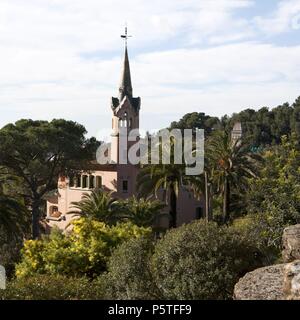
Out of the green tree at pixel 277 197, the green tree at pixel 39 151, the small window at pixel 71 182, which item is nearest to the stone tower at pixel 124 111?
the green tree at pixel 39 151

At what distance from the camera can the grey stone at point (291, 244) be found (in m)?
9.02

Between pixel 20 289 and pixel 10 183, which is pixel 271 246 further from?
pixel 10 183

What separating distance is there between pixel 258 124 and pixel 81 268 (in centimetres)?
8163

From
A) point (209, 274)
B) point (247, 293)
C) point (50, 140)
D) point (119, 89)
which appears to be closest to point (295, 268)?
point (247, 293)

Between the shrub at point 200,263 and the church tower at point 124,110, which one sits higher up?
the church tower at point 124,110

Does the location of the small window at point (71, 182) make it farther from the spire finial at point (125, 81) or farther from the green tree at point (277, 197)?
the green tree at point (277, 197)

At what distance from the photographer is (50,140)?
1625 inches

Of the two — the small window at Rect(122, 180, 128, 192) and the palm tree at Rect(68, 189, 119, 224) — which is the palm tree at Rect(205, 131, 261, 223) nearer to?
the palm tree at Rect(68, 189, 119, 224)

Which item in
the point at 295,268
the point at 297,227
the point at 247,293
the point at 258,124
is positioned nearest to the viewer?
the point at 295,268

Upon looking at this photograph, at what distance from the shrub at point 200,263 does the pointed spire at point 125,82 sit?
37330mm

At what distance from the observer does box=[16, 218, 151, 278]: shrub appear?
1942cm

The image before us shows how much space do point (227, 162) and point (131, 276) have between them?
20.4 meters

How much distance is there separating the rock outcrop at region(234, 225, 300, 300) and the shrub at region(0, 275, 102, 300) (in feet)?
18.2

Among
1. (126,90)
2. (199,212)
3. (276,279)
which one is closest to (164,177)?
(199,212)
